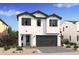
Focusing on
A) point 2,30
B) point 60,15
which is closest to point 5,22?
point 2,30

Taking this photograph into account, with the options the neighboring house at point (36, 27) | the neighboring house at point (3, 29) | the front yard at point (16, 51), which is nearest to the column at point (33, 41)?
the neighboring house at point (36, 27)

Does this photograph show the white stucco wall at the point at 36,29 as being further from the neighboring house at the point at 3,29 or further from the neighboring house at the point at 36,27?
the neighboring house at the point at 3,29

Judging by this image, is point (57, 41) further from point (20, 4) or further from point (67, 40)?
point (20, 4)

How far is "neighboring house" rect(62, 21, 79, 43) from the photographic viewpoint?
15469mm

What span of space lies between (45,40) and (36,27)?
1.31 feet

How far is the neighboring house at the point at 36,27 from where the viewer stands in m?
15.4

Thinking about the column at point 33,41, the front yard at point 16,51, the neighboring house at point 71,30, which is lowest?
the front yard at point 16,51

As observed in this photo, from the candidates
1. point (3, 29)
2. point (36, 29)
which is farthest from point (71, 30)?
point (3, 29)

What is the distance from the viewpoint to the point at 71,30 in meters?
15.5

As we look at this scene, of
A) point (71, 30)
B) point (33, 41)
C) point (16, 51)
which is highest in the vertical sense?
point (71, 30)

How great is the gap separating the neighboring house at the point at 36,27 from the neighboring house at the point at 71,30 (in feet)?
0.47

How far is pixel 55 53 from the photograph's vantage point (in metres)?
15.4

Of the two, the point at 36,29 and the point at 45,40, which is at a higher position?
the point at 36,29

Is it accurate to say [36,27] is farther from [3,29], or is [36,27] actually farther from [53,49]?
[3,29]
